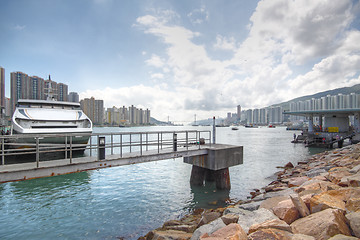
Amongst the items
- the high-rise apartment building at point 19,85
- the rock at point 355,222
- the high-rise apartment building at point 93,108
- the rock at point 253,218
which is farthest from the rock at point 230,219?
the high-rise apartment building at point 93,108

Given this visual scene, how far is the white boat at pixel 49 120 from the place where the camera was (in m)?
19.1

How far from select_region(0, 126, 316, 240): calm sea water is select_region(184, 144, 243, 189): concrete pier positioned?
0.72m

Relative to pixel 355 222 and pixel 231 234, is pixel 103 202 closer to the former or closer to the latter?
pixel 231 234

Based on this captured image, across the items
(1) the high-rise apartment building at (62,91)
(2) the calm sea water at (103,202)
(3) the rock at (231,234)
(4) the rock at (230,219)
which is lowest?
(2) the calm sea water at (103,202)

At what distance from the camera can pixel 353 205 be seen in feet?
16.7

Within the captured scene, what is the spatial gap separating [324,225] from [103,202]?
459 inches

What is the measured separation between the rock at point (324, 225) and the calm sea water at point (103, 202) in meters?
6.61

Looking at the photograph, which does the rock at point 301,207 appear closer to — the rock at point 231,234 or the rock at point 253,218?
the rock at point 253,218

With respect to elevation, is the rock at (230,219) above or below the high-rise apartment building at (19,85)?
below

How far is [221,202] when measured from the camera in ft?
39.7

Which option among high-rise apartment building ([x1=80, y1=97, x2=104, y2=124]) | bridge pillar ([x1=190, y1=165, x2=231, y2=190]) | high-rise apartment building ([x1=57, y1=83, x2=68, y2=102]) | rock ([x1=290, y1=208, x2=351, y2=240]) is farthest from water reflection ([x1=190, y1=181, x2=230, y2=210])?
high-rise apartment building ([x1=80, y1=97, x2=104, y2=124])


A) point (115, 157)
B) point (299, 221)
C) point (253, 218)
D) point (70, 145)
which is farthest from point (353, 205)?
point (70, 145)

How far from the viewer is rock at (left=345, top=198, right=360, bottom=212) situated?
4.98m

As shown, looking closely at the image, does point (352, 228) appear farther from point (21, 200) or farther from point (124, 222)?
point (21, 200)
